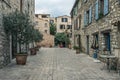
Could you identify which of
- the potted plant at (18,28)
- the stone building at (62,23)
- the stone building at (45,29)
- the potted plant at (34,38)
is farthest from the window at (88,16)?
the stone building at (62,23)

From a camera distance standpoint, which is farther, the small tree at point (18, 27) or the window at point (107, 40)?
the window at point (107, 40)

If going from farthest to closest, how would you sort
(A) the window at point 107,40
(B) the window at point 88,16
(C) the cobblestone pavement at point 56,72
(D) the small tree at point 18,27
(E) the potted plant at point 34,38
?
1. (B) the window at point 88,16
2. (A) the window at point 107,40
3. (E) the potted plant at point 34,38
4. (D) the small tree at point 18,27
5. (C) the cobblestone pavement at point 56,72

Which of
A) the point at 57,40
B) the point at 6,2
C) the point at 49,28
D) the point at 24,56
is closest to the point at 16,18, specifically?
the point at 6,2

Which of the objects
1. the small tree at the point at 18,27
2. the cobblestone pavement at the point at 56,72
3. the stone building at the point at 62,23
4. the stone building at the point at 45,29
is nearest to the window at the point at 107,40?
the cobblestone pavement at the point at 56,72

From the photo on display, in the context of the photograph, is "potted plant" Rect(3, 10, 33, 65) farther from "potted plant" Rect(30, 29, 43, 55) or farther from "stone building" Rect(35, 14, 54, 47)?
"stone building" Rect(35, 14, 54, 47)

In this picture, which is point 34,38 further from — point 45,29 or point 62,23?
point 62,23

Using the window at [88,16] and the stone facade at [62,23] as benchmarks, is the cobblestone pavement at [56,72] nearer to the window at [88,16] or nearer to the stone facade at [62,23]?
the window at [88,16]

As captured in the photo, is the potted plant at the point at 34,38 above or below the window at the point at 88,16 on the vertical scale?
below

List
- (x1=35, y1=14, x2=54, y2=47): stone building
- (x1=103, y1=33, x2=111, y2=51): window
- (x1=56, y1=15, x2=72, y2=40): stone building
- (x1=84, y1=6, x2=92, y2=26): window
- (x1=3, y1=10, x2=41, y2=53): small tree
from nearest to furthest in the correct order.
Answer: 1. (x1=3, y1=10, x2=41, y2=53): small tree
2. (x1=103, y1=33, x2=111, y2=51): window
3. (x1=84, y1=6, x2=92, y2=26): window
4. (x1=35, y1=14, x2=54, y2=47): stone building
5. (x1=56, y1=15, x2=72, y2=40): stone building

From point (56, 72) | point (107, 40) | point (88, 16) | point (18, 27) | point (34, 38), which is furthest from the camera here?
point (88, 16)

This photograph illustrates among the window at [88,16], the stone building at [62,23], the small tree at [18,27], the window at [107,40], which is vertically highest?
the stone building at [62,23]

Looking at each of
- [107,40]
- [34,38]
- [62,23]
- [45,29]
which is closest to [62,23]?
[62,23]

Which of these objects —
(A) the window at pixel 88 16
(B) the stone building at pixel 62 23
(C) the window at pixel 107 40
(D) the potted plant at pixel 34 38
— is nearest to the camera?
(D) the potted plant at pixel 34 38

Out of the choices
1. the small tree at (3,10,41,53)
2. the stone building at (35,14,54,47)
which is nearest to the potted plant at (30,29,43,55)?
the small tree at (3,10,41,53)
